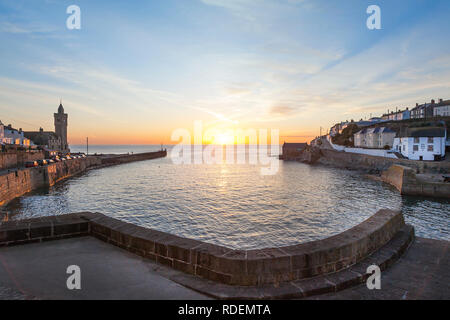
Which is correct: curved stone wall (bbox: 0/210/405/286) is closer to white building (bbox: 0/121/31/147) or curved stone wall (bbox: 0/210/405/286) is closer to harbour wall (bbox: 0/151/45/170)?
harbour wall (bbox: 0/151/45/170)

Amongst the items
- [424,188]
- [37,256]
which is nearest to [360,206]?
[424,188]

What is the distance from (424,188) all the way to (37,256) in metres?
38.4

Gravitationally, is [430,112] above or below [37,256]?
above

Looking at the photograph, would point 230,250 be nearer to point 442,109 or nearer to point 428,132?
point 428,132

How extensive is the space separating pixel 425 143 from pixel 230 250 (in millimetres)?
63503

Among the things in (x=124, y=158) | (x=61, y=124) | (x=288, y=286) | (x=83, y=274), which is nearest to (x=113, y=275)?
(x=83, y=274)

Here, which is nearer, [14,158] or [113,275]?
[113,275]

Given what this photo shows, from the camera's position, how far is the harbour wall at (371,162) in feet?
139

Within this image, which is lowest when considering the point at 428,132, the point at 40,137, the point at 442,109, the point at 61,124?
the point at 428,132

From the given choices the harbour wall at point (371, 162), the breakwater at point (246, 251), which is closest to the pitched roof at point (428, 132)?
the harbour wall at point (371, 162)

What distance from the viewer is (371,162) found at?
61625mm
